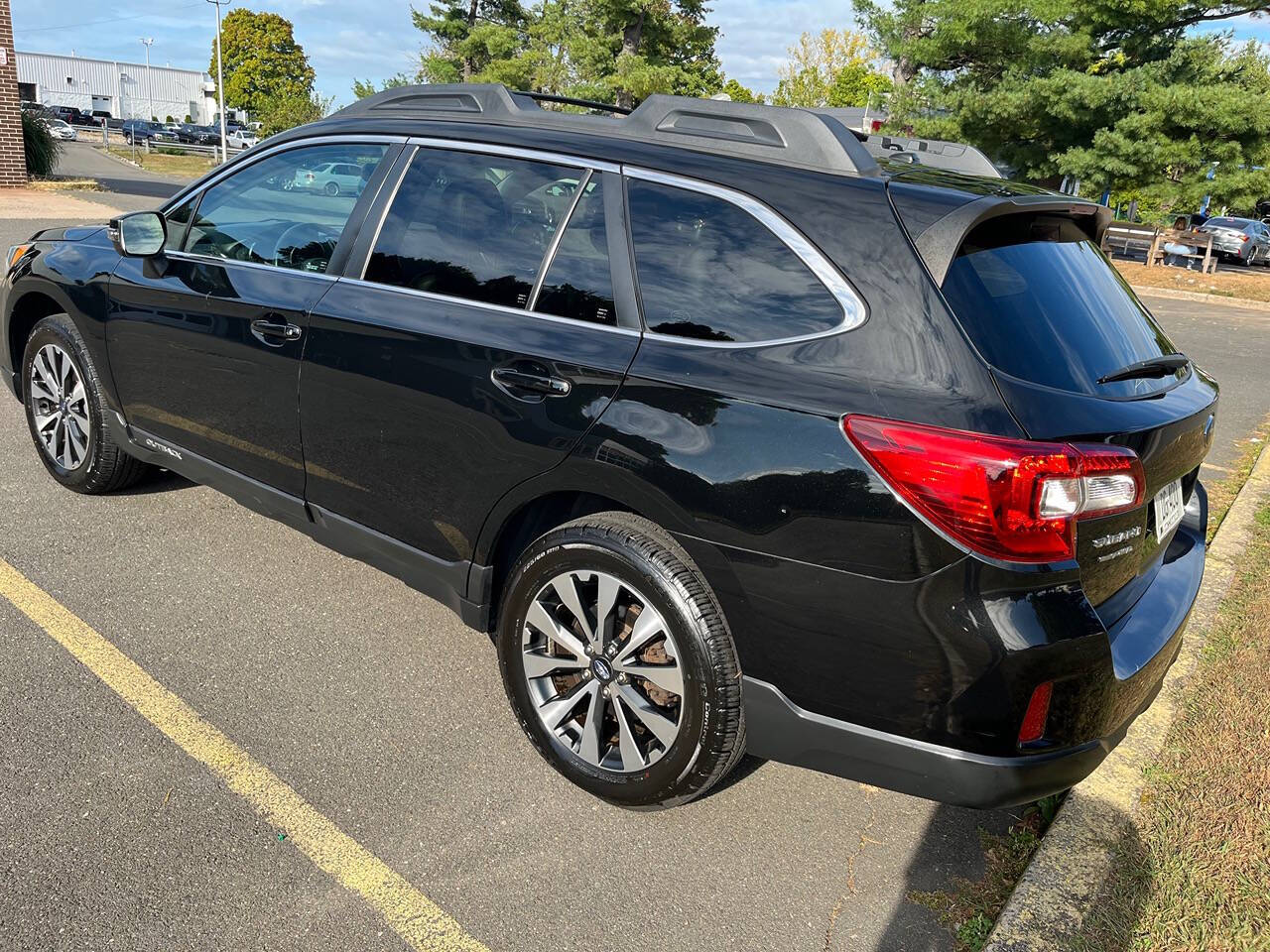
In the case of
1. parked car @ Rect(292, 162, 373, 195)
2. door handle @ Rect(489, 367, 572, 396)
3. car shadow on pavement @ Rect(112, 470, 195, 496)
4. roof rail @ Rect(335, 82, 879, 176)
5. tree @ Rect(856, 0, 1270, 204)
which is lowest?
car shadow on pavement @ Rect(112, 470, 195, 496)

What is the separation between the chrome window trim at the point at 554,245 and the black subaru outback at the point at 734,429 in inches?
0.4

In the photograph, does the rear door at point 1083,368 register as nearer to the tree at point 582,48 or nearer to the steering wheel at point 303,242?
the steering wheel at point 303,242

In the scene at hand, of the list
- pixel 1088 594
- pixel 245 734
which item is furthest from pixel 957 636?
pixel 245 734

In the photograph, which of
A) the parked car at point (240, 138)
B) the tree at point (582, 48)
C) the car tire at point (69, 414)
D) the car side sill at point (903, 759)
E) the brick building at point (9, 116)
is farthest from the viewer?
the parked car at point (240, 138)

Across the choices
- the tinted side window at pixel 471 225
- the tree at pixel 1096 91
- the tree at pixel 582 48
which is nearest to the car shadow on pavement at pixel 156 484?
the tinted side window at pixel 471 225

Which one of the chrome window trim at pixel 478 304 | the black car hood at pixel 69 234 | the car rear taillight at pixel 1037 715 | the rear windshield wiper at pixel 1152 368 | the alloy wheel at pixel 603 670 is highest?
the rear windshield wiper at pixel 1152 368

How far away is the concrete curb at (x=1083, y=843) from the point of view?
2.46 m

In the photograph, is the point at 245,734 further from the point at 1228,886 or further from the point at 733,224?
the point at 1228,886

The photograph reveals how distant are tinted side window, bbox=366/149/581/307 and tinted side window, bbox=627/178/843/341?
360 millimetres

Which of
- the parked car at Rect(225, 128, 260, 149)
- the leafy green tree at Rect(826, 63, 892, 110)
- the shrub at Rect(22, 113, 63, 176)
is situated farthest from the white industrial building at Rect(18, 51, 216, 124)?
the shrub at Rect(22, 113, 63, 176)

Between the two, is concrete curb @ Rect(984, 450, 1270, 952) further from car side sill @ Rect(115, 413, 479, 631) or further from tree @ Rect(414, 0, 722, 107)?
tree @ Rect(414, 0, 722, 107)

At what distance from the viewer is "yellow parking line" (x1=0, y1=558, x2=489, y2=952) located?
8.00 feet

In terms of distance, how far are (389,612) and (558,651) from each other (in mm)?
1229

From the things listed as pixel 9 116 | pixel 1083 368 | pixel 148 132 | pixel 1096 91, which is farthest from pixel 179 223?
pixel 148 132
